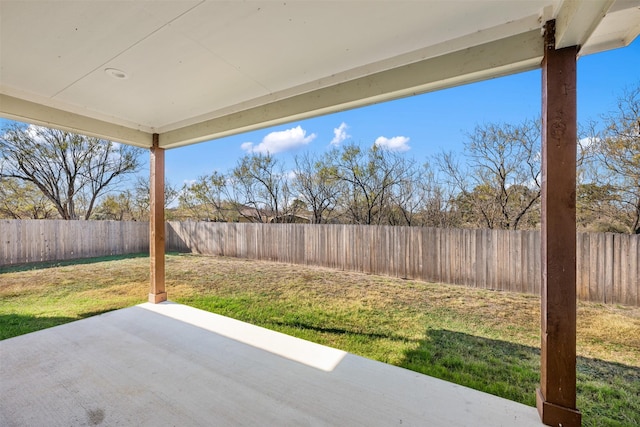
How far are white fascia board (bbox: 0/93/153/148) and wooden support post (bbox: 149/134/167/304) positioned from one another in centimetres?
23

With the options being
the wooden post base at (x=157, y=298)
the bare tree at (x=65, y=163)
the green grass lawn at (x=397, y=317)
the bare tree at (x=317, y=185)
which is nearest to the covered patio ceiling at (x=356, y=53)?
the green grass lawn at (x=397, y=317)

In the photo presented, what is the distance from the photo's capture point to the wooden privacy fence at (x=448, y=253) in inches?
140

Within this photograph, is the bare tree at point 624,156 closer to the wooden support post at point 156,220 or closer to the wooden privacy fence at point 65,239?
the wooden support post at point 156,220

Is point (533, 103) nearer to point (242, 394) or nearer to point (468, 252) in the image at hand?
point (468, 252)

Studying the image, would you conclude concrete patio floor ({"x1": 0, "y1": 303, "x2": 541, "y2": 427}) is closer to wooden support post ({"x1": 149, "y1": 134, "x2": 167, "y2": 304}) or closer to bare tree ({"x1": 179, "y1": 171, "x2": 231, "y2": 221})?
wooden support post ({"x1": 149, "y1": 134, "x2": 167, "y2": 304})

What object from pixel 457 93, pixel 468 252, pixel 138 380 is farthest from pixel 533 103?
pixel 138 380

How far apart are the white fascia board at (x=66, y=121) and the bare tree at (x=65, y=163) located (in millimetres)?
7224

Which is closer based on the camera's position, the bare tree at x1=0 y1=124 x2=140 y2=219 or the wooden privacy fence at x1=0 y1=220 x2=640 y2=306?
the wooden privacy fence at x1=0 y1=220 x2=640 y2=306

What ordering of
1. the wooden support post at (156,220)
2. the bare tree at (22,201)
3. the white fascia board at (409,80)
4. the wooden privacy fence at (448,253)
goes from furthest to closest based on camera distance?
the bare tree at (22,201) → the wooden privacy fence at (448,253) → the wooden support post at (156,220) → the white fascia board at (409,80)

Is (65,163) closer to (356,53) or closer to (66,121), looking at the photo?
(66,121)

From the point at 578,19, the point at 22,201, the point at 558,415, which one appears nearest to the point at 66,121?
the point at 578,19

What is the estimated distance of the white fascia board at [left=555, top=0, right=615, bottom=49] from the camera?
108 centimetres

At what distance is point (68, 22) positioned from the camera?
142 centimetres

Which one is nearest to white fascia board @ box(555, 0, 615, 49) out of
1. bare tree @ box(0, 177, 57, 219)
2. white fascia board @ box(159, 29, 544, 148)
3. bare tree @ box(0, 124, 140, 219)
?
white fascia board @ box(159, 29, 544, 148)
